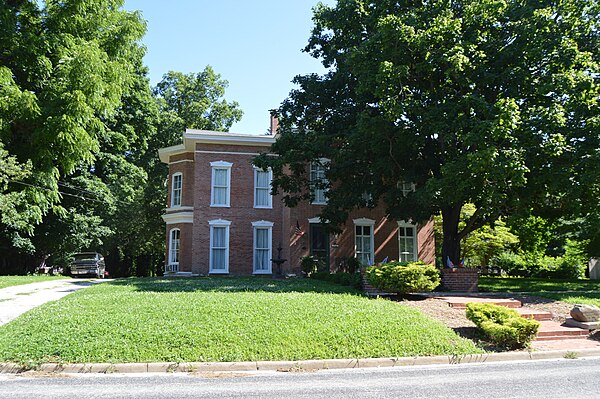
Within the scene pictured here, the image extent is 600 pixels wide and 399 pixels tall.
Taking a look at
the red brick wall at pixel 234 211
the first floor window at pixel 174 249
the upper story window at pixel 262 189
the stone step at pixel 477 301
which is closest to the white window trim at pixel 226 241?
the red brick wall at pixel 234 211

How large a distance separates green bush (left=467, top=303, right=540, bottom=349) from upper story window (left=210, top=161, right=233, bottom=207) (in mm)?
17598

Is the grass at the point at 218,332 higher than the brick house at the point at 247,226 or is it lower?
lower

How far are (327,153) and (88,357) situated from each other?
12926mm

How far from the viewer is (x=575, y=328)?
35.0ft

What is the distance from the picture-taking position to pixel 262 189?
25.9 m

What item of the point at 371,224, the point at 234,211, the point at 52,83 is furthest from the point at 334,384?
the point at 371,224

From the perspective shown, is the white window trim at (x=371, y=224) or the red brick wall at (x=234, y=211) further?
the white window trim at (x=371, y=224)

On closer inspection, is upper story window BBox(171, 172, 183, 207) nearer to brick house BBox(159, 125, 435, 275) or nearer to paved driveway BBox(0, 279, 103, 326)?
brick house BBox(159, 125, 435, 275)

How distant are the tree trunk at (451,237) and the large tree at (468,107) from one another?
4 cm

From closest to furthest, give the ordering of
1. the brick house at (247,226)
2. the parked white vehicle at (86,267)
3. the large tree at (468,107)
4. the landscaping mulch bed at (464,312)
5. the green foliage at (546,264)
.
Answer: the landscaping mulch bed at (464,312)
the large tree at (468,107)
the brick house at (247,226)
the parked white vehicle at (86,267)
the green foliage at (546,264)

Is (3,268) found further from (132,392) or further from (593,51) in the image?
(593,51)

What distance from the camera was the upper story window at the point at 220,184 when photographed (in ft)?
83.1

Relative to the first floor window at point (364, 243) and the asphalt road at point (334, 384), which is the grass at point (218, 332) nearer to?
the asphalt road at point (334, 384)

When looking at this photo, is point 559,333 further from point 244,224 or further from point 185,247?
point 185,247
